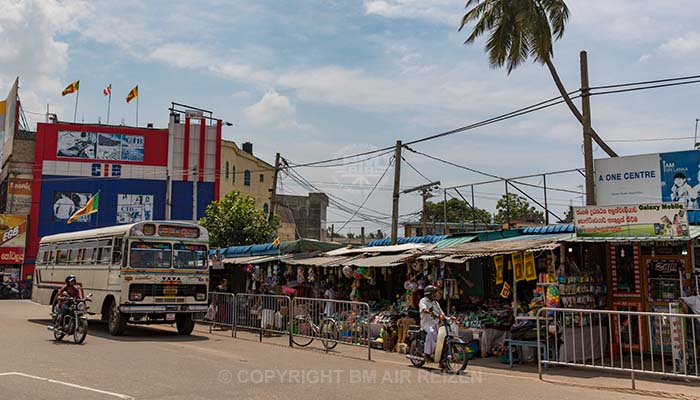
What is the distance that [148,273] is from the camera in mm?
15555

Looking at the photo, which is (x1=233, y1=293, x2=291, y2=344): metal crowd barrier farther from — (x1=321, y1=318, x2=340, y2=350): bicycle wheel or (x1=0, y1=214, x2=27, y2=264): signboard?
(x1=0, y1=214, x2=27, y2=264): signboard

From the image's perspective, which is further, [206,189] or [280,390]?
[206,189]

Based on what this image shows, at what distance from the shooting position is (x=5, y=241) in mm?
40000

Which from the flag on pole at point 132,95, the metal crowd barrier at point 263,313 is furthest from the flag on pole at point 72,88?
the metal crowd barrier at point 263,313

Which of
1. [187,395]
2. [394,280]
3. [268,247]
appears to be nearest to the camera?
[187,395]

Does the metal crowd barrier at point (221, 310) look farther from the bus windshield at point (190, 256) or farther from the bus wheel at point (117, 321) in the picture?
the bus wheel at point (117, 321)

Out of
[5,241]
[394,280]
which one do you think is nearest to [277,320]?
[394,280]

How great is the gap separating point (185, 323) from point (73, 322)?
3370 millimetres

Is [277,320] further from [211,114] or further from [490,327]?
[211,114]

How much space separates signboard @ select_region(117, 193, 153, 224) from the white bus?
2811cm

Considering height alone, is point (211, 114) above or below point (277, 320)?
above

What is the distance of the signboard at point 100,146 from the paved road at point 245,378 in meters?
33.1

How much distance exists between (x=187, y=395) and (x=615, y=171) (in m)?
13.1

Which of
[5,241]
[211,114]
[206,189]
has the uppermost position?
[211,114]
